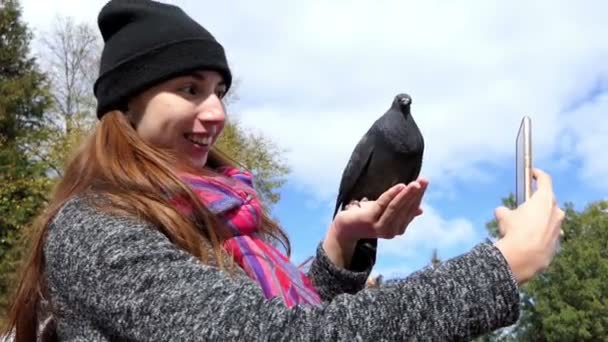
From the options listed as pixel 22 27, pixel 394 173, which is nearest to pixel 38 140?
pixel 22 27

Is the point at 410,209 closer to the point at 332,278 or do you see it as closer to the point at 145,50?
the point at 332,278

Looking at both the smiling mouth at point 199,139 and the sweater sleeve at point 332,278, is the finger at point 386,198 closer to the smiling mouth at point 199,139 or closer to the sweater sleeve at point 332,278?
the sweater sleeve at point 332,278

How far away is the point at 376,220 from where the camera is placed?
2223 millimetres

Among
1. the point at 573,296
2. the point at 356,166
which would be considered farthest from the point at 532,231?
the point at 573,296

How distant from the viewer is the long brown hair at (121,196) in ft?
5.78

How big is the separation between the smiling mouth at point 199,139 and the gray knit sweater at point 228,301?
503 millimetres

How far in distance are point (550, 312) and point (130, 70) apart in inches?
1331

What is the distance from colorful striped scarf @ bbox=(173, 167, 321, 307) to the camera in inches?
74.3

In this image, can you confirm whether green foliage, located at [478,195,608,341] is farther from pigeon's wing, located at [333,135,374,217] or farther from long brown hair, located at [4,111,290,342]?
long brown hair, located at [4,111,290,342]

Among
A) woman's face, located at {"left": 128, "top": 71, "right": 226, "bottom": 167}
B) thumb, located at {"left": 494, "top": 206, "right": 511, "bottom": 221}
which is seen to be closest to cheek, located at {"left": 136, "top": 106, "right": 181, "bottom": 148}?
woman's face, located at {"left": 128, "top": 71, "right": 226, "bottom": 167}

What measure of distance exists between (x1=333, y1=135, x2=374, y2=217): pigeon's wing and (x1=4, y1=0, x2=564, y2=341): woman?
40 cm

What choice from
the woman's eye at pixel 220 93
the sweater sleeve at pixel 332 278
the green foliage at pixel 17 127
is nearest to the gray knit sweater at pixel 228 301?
the woman's eye at pixel 220 93

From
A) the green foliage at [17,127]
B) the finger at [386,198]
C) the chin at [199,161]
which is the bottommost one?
the chin at [199,161]

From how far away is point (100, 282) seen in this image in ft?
5.12
